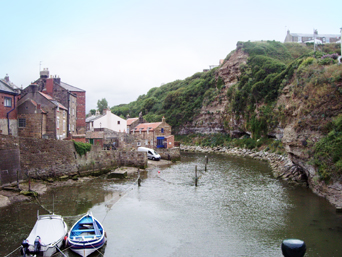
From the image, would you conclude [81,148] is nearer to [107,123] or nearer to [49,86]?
[49,86]

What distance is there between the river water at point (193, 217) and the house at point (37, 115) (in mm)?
7837

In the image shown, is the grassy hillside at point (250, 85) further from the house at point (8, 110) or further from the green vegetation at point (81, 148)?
the house at point (8, 110)

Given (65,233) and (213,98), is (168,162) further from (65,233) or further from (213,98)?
(213,98)

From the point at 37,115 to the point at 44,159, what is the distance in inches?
245

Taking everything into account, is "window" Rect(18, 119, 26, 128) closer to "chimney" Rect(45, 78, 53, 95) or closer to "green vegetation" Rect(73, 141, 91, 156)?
"green vegetation" Rect(73, 141, 91, 156)

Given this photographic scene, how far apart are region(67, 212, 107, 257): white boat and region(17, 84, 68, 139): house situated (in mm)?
18078

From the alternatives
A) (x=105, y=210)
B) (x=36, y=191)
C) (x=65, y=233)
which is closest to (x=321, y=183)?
(x=105, y=210)

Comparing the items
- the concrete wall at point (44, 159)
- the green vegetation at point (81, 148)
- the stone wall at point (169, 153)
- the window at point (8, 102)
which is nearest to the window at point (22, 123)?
the window at point (8, 102)

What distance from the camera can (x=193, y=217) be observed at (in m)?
18.0

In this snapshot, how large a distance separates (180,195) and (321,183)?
11.3 meters

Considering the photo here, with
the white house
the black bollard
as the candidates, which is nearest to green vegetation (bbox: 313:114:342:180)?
the black bollard

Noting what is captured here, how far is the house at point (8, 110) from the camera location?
2605 cm

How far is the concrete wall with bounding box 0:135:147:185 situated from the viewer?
2128 cm

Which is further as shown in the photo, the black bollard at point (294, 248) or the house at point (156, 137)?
the house at point (156, 137)
